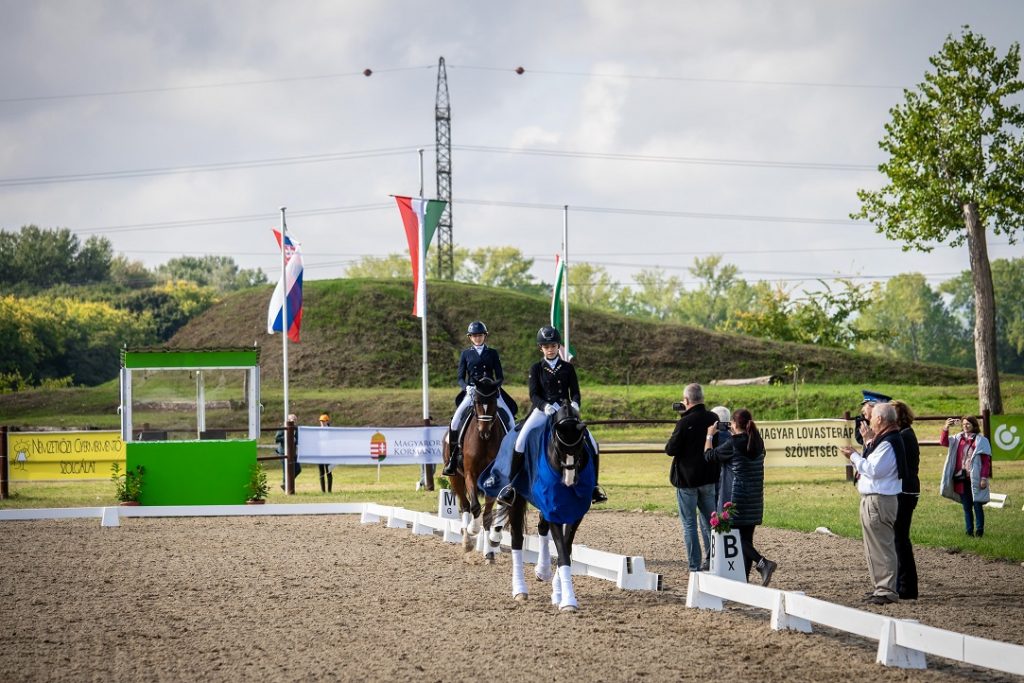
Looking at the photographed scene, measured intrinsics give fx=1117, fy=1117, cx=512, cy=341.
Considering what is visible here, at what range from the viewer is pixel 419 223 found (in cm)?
2591

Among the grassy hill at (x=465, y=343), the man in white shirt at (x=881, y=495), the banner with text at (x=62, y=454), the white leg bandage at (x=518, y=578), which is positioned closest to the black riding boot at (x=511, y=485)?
the white leg bandage at (x=518, y=578)

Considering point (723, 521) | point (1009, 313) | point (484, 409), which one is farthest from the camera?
point (1009, 313)

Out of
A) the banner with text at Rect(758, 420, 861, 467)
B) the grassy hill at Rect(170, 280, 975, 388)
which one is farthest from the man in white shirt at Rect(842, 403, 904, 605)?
the grassy hill at Rect(170, 280, 975, 388)

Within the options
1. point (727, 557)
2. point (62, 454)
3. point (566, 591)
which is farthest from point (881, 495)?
point (62, 454)

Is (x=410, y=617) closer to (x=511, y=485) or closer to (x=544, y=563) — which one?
(x=511, y=485)

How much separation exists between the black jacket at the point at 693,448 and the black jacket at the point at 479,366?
3221 millimetres

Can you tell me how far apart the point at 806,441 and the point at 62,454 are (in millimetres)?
16845

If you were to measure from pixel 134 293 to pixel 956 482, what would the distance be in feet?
288

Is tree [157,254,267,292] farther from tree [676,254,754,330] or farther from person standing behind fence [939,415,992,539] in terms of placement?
person standing behind fence [939,415,992,539]

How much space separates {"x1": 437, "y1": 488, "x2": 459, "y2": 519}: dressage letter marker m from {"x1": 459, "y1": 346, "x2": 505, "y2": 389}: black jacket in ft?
9.95

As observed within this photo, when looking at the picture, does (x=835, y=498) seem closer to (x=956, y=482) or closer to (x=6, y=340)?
(x=956, y=482)

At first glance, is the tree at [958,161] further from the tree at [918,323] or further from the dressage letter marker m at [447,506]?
the tree at [918,323]

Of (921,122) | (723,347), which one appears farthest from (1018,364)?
(921,122)

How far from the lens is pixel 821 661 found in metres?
8.11
